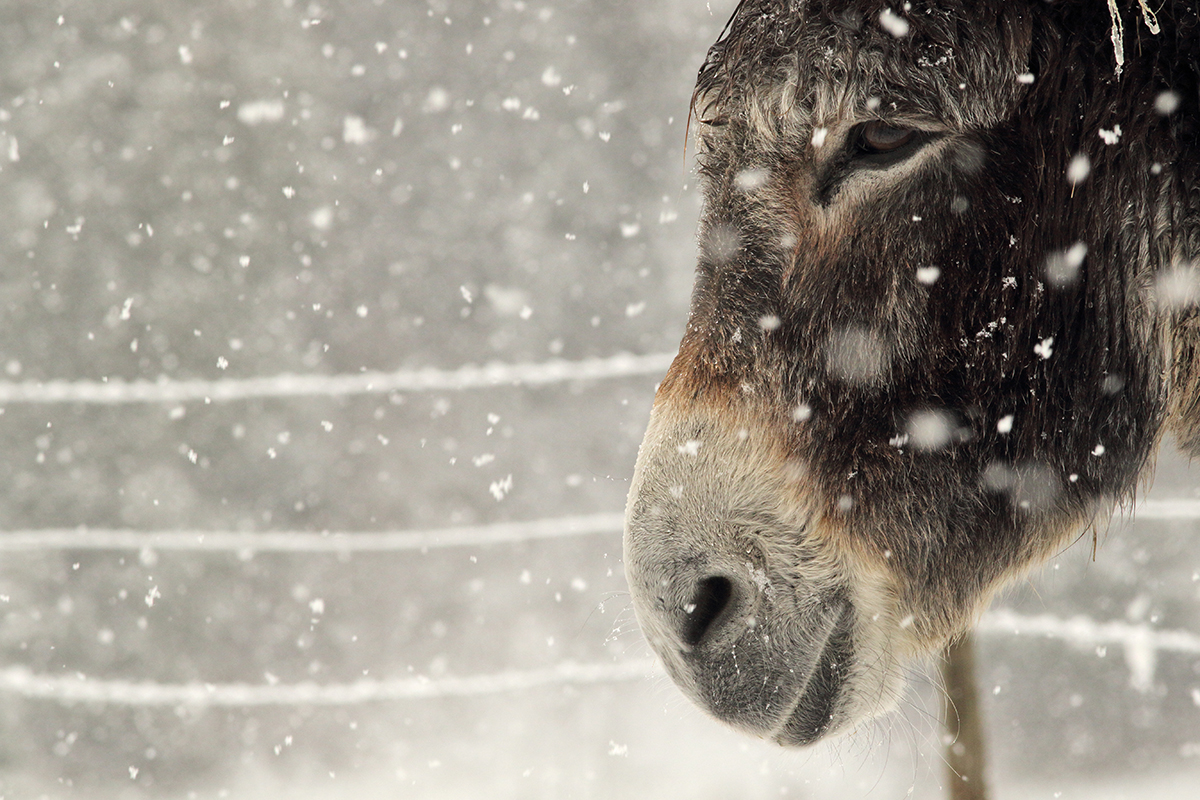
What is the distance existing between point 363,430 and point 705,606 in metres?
2.03

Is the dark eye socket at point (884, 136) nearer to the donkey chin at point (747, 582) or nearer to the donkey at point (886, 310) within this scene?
the donkey at point (886, 310)

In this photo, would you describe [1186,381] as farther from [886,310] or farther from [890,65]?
[890,65]

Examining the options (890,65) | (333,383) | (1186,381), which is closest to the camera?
(890,65)

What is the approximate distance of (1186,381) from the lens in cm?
121

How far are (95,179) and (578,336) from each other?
5.57 feet

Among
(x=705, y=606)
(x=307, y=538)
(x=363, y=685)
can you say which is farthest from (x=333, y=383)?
(x=705, y=606)

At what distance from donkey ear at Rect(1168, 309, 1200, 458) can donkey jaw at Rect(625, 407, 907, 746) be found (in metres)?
0.52

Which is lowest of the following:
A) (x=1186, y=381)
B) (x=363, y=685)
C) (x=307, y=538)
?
(x=363, y=685)

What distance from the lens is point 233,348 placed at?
2.85 metres

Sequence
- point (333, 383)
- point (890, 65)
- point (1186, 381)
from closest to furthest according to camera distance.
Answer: point (890, 65), point (1186, 381), point (333, 383)

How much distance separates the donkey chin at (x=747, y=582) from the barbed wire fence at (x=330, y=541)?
66.8 inches

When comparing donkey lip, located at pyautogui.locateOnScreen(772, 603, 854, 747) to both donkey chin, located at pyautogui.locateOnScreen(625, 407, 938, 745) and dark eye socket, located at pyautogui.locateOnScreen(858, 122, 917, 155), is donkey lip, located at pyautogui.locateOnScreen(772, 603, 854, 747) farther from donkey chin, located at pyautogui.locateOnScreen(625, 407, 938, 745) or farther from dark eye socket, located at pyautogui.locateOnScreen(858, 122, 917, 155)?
dark eye socket, located at pyautogui.locateOnScreen(858, 122, 917, 155)

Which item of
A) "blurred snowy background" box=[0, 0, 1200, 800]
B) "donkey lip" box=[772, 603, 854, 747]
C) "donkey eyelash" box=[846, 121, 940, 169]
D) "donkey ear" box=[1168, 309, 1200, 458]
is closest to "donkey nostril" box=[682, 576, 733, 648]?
"donkey lip" box=[772, 603, 854, 747]

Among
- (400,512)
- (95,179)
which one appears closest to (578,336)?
(400,512)
